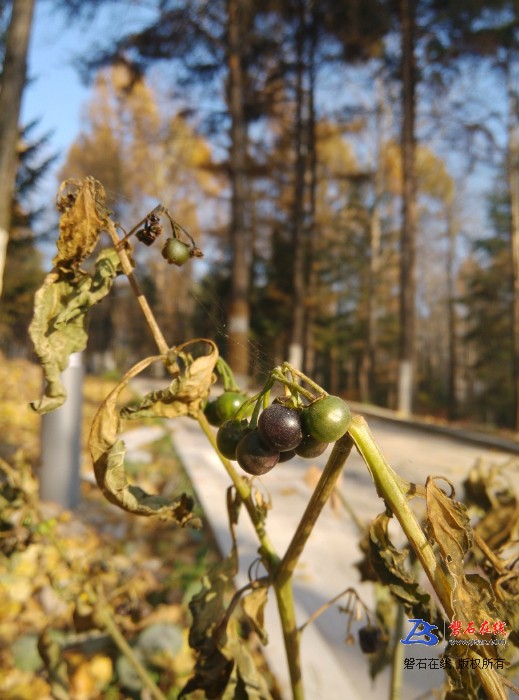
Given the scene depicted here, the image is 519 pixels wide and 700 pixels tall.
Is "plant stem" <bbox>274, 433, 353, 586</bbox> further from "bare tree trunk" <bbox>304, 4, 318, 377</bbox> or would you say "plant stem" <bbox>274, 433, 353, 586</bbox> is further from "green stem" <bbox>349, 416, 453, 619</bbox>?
"bare tree trunk" <bbox>304, 4, 318, 377</bbox>

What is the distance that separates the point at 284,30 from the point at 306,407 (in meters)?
13.4

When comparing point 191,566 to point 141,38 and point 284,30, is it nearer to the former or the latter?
point 141,38

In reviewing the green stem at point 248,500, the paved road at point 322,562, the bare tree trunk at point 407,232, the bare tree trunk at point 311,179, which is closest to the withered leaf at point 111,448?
the green stem at point 248,500

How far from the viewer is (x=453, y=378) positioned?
1900 cm

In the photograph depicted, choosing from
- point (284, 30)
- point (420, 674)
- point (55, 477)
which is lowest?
point (55, 477)

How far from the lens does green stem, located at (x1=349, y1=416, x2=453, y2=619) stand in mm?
478

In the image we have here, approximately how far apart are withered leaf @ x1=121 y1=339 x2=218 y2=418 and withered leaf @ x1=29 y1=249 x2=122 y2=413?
0.38 ft

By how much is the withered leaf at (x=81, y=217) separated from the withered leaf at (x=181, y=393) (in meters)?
0.17

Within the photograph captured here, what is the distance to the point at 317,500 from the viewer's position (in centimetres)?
57

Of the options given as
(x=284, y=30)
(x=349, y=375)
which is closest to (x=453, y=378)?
(x=349, y=375)

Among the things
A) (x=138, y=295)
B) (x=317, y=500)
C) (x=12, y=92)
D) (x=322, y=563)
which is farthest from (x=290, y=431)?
(x=12, y=92)

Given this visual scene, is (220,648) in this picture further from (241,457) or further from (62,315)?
(62,315)

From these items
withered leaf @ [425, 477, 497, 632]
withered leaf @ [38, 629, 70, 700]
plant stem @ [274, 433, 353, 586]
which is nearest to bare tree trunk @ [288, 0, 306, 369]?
withered leaf @ [38, 629, 70, 700]

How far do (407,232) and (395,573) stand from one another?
10.3 m
